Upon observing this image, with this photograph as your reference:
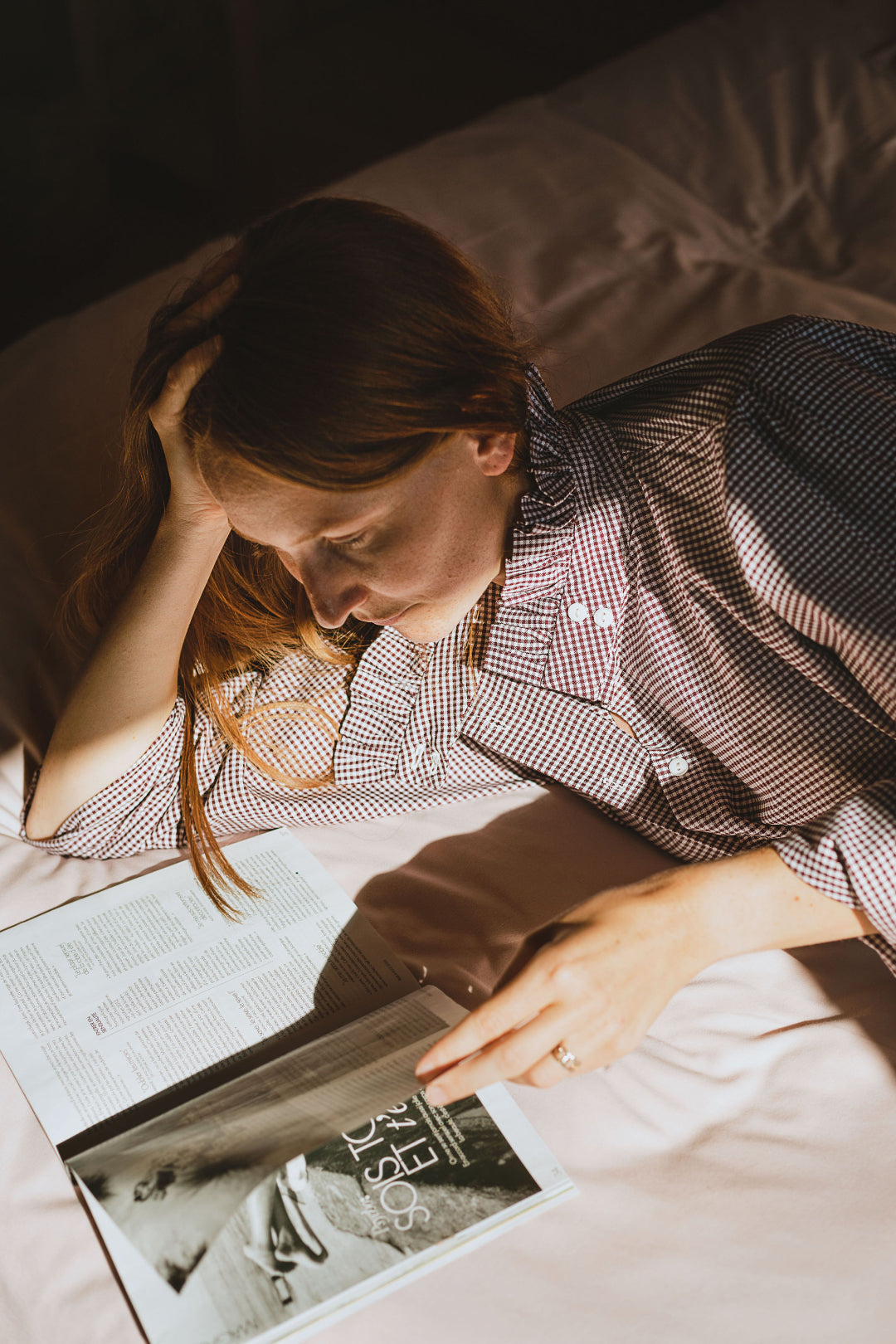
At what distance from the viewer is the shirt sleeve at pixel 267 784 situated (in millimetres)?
1042

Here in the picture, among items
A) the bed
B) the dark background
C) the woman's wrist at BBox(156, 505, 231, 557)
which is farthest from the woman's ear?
the dark background

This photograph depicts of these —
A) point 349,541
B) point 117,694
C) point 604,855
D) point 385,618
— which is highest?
point 349,541

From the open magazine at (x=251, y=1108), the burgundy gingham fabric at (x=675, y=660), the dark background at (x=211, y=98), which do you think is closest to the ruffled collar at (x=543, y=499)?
the burgundy gingham fabric at (x=675, y=660)

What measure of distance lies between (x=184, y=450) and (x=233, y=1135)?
1.79 ft

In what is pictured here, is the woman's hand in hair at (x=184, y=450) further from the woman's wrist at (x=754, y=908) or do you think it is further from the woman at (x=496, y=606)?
the woman's wrist at (x=754, y=908)

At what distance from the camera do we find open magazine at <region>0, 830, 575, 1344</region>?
0.68 meters

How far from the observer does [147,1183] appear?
2.39ft

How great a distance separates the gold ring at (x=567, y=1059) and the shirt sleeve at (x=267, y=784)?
0.42m

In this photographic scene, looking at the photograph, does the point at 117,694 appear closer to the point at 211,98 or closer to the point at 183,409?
the point at 183,409

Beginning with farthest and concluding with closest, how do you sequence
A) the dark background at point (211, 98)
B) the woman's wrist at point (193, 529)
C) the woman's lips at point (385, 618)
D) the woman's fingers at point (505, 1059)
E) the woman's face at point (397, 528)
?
the dark background at point (211, 98)
the woman's wrist at point (193, 529)
the woman's lips at point (385, 618)
the woman's face at point (397, 528)
the woman's fingers at point (505, 1059)

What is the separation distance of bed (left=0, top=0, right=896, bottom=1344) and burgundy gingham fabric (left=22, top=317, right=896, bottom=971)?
66mm

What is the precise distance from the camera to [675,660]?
930 millimetres

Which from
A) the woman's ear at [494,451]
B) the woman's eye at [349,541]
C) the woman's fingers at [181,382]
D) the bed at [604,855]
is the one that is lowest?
the bed at [604,855]

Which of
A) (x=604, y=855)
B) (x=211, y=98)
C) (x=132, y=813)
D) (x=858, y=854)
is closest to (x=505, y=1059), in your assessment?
(x=858, y=854)
